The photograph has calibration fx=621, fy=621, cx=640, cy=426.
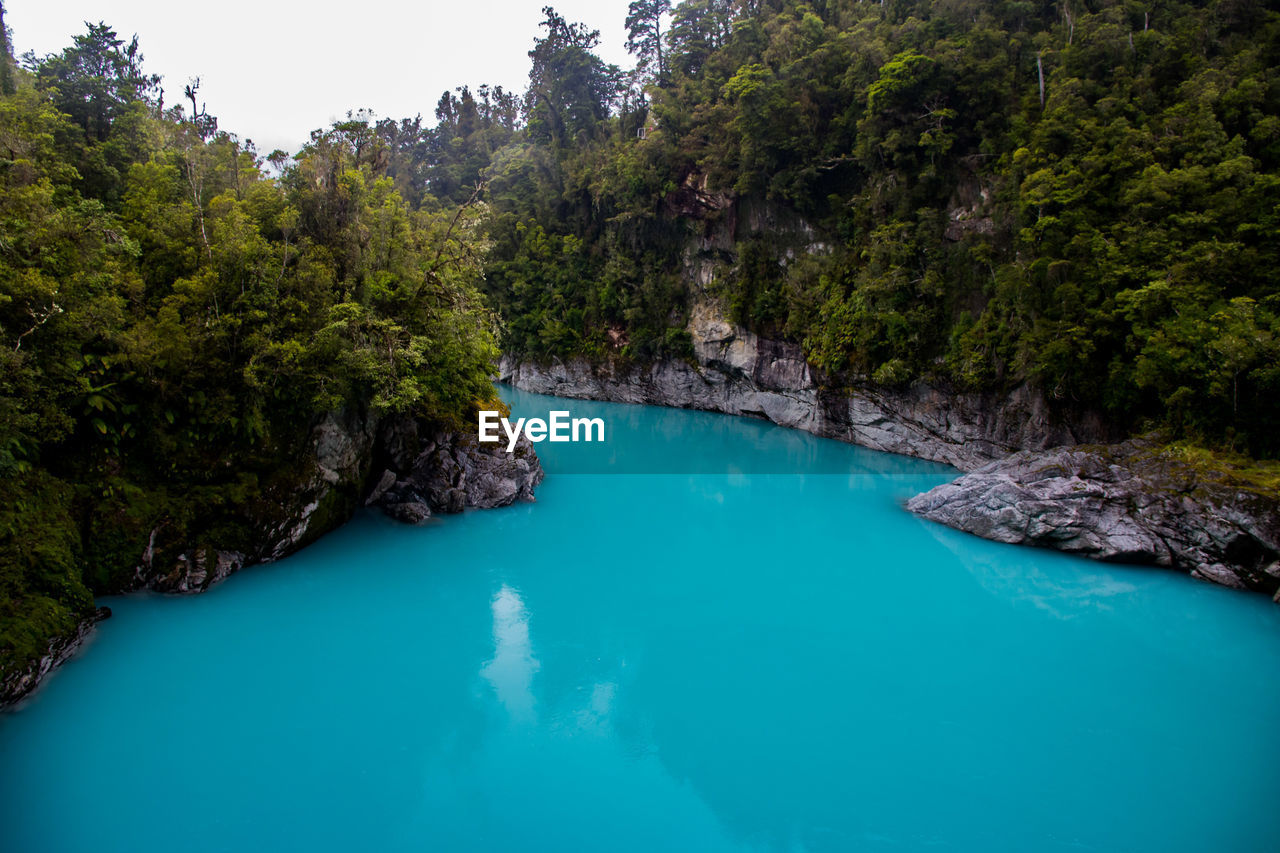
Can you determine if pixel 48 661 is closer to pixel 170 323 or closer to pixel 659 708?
pixel 170 323

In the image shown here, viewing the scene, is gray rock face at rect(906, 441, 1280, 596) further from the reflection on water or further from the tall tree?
the tall tree

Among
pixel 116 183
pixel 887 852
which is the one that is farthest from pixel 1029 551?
pixel 116 183


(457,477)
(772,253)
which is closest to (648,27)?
(772,253)

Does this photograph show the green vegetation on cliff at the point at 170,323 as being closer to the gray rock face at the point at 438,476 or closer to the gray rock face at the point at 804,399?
the gray rock face at the point at 438,476

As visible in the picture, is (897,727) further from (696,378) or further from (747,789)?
(696,378)

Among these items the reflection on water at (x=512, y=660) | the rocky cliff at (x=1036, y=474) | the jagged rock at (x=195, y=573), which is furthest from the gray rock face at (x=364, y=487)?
the rocky cliff at (x=1036, y=474)

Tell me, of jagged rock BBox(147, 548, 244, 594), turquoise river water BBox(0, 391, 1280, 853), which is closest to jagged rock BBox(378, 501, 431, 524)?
turquoise river water BBox(0, 391, 1280, 853)
